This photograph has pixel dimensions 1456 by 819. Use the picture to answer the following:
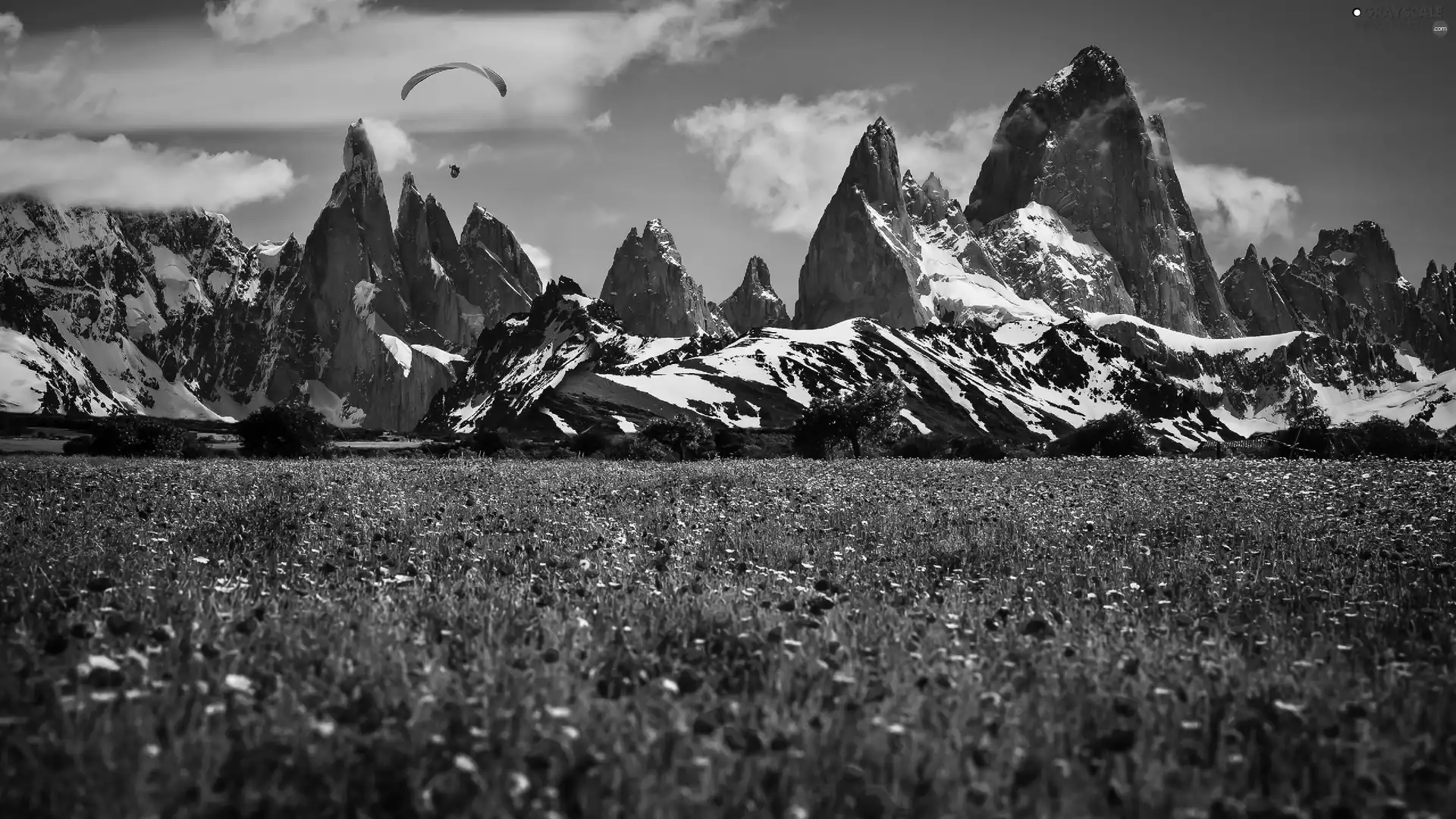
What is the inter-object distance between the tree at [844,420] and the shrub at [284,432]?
103 feet

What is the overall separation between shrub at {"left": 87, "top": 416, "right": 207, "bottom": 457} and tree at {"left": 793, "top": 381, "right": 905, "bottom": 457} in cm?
3741

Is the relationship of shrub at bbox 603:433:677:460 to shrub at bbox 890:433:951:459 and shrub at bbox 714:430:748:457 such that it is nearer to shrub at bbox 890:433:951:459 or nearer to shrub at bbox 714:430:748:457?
shrub at bbox 714:430:748:457

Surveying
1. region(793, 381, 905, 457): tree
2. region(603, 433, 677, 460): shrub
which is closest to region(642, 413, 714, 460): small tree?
region(603, 433, 677, 460): shrub

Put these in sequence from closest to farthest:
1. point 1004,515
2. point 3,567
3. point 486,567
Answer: point 3,567, point 486,567, point 1004,515

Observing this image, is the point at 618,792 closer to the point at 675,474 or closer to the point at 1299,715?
the point at 1299,715

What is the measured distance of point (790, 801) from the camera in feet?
12.3

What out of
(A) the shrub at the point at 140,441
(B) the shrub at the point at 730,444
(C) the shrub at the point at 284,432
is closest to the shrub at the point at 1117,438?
(B) the shrub at the point at 730,444

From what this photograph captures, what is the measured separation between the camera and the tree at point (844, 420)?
66.4 meters

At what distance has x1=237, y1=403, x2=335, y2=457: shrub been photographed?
53812 millimetres

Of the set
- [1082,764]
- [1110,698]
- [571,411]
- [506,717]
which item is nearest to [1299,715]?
[1110,698]

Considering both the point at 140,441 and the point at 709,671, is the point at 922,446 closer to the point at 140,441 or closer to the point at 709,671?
the point at 140,441

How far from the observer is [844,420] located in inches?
2616

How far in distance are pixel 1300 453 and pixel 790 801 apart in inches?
1602

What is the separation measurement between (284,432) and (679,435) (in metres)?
22.9
